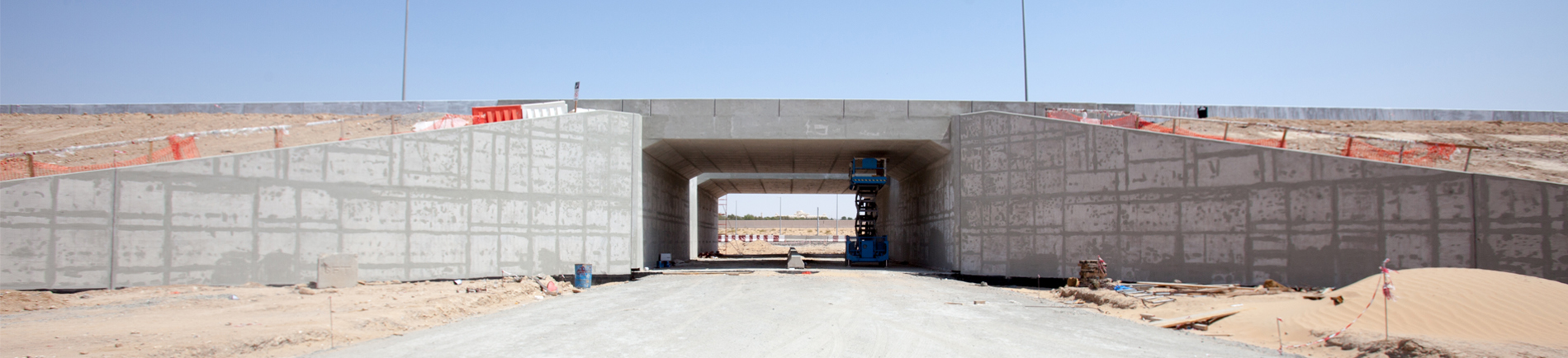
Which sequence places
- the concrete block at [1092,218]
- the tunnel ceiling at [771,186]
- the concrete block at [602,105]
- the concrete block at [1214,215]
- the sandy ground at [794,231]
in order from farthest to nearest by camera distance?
the sandy ground at [794,231] < the tunnel ceiling at [771,186] < the concrete block at [602,105] < the concrete block at [1092,218] < the concrete block at [1214,215]

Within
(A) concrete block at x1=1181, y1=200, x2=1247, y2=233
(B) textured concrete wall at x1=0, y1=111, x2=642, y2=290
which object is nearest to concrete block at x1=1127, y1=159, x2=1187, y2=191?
(A) concrete block at x1=1181, y1=200, x2=1247, y2=233

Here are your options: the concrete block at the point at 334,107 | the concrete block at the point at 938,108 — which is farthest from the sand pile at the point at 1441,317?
the concrete block at the point at 334,107

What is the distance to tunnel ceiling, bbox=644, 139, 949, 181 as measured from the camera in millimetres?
26078

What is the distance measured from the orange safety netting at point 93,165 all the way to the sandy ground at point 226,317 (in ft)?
8.87

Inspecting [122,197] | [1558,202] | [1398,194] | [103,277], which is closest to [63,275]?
[103,277]

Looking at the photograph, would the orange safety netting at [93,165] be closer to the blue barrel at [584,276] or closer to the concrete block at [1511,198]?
the blue barrel at [584,276]

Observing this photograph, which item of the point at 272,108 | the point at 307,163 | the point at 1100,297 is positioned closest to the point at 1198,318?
the point at 1100,297

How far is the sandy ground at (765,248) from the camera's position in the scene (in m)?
60.6

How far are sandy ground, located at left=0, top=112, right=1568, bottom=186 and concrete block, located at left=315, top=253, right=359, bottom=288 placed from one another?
3.42 metres

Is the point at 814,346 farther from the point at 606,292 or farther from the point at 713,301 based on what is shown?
the point at 606,292

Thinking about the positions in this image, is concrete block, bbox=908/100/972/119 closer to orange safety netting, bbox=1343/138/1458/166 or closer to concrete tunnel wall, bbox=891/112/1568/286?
concrete tunnel wall, bbox=891/112/1568/286

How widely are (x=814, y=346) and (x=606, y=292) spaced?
33.5 feet

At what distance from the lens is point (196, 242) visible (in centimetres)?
1714

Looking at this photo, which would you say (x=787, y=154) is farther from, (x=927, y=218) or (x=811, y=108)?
(x=927, y=218)
